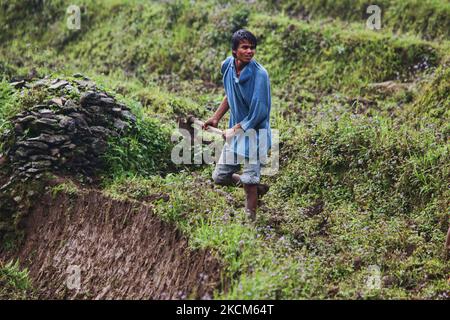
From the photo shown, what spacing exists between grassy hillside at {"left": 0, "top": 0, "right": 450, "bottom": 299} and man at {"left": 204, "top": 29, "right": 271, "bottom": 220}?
37cm

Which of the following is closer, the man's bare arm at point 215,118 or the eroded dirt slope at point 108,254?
the eroded dirt slope at point 108,254

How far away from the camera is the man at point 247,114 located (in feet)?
21.6

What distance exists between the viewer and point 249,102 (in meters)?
6.73

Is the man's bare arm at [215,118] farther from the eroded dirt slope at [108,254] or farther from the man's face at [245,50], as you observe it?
the eroded dirt slope at [108,254]

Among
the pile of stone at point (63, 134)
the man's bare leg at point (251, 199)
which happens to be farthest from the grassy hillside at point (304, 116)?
the pile of stone at point (63, 134)

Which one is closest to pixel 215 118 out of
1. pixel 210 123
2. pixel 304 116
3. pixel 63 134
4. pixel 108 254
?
pixel 210 123

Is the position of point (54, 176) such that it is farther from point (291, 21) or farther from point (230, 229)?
point (291, 21)

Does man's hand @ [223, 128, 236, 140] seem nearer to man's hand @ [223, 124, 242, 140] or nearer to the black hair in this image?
man's hand @ [223, 124, 242, 140]

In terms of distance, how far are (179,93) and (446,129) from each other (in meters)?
4.26

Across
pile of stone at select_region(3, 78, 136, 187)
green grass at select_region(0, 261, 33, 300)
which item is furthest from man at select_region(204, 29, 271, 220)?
green grass at select_region(0, 261, 33, 300)

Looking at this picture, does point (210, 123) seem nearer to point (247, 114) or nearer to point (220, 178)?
point (247, 114)

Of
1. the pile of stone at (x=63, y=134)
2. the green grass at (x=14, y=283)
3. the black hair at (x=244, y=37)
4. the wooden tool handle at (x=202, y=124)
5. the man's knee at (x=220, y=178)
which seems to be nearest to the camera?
the black hair at (x=244, y=37)

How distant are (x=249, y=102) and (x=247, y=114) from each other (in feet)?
0.38

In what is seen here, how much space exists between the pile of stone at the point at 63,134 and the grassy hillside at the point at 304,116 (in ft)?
0.97
